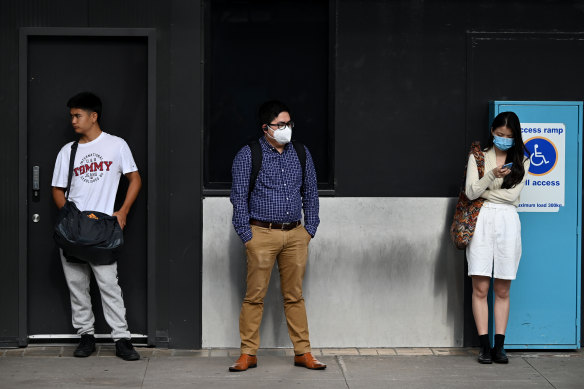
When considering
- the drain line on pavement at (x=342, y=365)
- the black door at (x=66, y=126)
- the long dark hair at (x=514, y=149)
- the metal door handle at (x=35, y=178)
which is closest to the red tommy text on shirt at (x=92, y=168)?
the black door at (x=66, y=126)

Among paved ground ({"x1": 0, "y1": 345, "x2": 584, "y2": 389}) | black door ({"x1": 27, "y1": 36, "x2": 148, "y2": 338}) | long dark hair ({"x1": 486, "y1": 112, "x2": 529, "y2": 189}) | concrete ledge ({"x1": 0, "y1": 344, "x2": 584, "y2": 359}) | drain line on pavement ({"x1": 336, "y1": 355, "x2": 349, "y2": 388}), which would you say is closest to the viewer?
paved ground ({"x1": 0, "y1": 345, "x2": 584, "y2": 389})

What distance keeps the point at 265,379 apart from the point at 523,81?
3054 mm

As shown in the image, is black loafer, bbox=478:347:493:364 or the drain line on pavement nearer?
the drain line on pavement

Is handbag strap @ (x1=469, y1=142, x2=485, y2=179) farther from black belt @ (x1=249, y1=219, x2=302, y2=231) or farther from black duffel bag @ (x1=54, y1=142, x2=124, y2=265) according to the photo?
black duffel bag @ (x1=54, y1=142, x2=124, y2=265)

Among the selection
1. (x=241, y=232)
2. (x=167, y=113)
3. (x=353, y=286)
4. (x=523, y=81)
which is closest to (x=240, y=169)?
(x=241, y=232)

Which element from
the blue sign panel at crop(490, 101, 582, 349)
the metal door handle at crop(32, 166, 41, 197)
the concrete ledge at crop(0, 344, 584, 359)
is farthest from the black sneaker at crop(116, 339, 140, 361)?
the blue sign panel at crop(490, 101, 582, 349)

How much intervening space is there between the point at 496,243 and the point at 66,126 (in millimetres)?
3371

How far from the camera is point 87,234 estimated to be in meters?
7.32

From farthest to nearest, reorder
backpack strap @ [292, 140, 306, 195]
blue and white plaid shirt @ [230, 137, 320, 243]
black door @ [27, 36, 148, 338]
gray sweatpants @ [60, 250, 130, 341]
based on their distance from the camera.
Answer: black door @ [27, 36, 148, 338]
gray sweatpants @ [60, 250, 130, 341]
backpack strap @ [292, 140, 306, 195]
blue and white plaid shirt @ [230, 137, 320, 243]

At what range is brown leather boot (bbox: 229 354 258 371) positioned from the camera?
286 inches

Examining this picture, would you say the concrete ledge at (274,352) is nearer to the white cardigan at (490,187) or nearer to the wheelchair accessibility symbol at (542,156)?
the white cardigan at (490,187)

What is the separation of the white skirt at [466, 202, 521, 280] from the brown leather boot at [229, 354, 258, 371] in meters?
1.73

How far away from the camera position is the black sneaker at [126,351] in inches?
296

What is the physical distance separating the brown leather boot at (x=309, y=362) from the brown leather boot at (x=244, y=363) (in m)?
0.33
